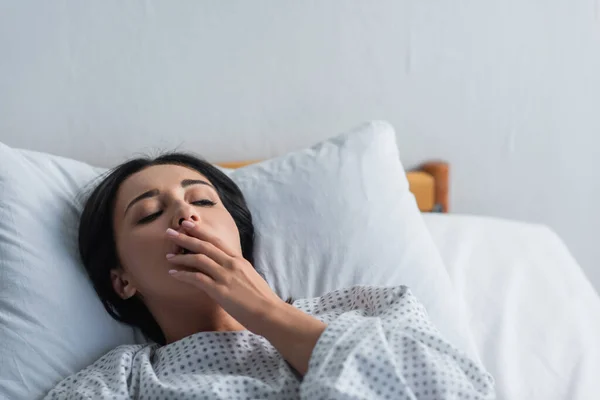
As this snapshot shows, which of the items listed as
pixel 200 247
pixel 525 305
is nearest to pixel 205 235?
pixel 200 247

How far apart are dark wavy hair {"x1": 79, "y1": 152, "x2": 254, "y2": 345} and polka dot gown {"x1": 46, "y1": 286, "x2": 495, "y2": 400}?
0.29 feet

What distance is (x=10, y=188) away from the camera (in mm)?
1221

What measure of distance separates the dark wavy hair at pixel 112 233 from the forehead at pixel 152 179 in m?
0.03

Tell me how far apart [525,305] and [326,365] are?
64 centimetres

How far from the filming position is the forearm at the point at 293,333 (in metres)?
0.98

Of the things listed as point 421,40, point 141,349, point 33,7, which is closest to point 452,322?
point 141,349

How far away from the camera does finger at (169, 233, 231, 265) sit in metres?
1.04

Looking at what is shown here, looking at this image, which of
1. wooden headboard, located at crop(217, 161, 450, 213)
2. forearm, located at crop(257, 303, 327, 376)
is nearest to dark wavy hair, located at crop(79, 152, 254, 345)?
forearm, located at crop(257, 303, 327, 376)

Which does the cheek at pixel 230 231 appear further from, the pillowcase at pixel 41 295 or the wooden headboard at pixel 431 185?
the wooden headboard at pixel 431 185

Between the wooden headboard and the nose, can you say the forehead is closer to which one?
the nose

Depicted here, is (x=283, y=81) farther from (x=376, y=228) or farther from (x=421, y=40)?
(x=376, y=228)

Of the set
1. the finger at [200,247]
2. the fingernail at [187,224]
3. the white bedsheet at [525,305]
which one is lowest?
the white bedsheet at [525,305]

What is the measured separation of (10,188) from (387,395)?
755mm

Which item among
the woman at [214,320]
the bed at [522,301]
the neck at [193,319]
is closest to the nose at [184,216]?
the woman at [214,320]
